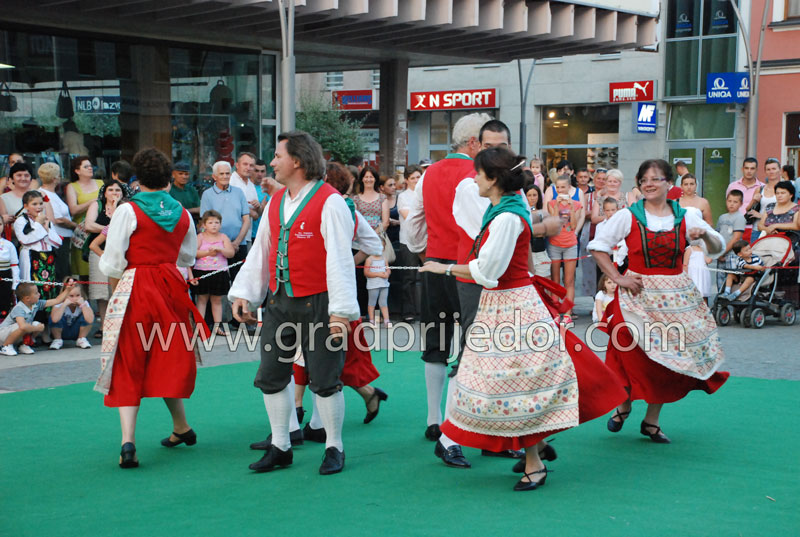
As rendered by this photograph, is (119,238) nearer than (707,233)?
Yes

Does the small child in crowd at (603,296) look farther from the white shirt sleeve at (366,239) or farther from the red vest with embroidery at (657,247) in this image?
the white shirt sleeve at (366,239)

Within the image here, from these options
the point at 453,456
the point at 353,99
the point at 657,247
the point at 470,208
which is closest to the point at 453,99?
the point at 353,99

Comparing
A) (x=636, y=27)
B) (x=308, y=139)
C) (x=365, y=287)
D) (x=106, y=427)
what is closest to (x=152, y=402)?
(x=106, y=427)

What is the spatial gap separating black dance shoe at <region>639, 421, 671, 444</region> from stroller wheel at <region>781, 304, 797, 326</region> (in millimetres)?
6521

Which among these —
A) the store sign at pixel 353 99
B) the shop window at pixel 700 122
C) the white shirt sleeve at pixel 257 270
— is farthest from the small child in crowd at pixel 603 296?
the store sign at pixel 353 99

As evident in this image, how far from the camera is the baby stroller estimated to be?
12.2 metres

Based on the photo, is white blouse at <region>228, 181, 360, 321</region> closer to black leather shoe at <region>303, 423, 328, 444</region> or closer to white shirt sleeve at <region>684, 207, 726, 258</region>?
black leather shoe at <region>303, 423, 328, 444</region>

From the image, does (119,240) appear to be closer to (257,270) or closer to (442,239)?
(257,270)

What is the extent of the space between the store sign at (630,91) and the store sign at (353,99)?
38.6 ft

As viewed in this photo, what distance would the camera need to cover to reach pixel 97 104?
14016mm

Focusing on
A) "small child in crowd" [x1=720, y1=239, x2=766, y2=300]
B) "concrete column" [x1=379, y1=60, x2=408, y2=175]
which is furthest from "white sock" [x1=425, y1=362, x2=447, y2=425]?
"concrete column" [x1=379, y1=60, x2=408, y2=175]

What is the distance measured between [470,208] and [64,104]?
9.40 m

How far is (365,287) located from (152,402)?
488cm

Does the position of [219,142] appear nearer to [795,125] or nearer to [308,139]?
[308,139]
